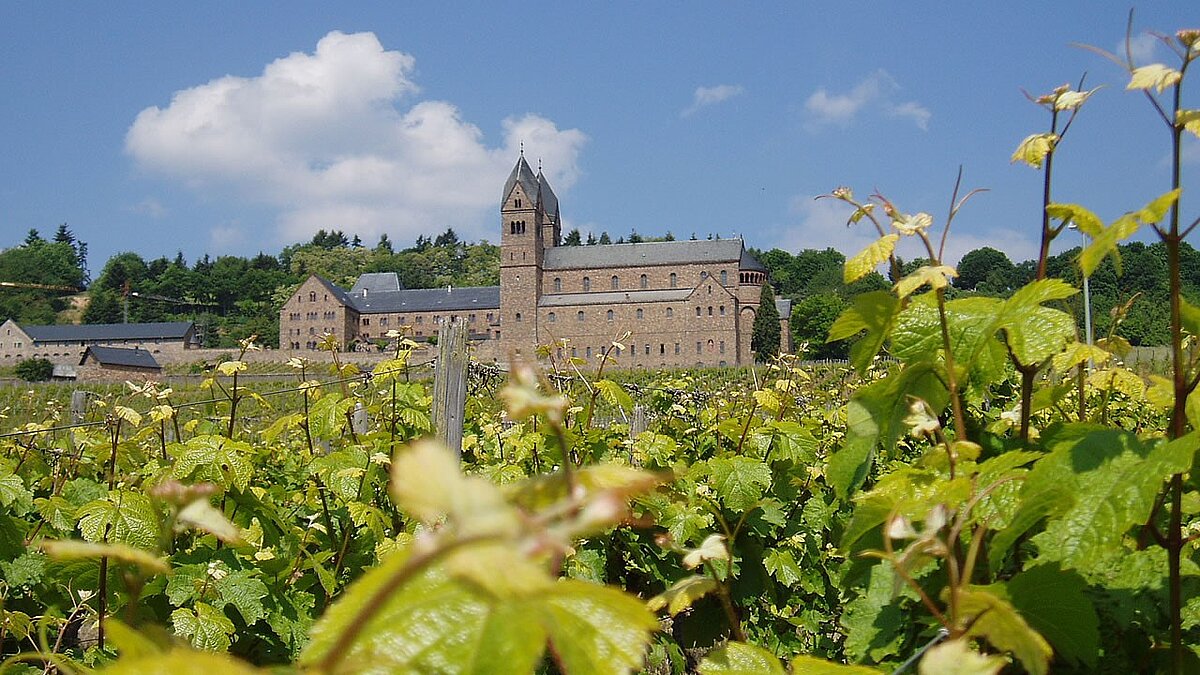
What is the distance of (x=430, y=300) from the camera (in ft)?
267

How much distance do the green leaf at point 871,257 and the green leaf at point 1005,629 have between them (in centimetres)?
52

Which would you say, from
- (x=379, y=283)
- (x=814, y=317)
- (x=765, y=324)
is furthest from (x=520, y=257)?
(x=814, y=317)

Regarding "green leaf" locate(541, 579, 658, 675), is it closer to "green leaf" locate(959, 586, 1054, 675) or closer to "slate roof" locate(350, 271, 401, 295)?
"green leaf" locate(959, 586, 1054, 675)

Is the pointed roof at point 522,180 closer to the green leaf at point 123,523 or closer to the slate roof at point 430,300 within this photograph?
the slate roof at point 430,300

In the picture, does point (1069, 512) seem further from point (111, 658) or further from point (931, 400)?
point (111, 658)

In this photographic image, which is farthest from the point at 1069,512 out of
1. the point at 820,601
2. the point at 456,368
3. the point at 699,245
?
the point at 699,245

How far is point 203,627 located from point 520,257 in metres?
71.6

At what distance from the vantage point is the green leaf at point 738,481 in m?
2.94

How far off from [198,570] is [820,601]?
2057 millimetres

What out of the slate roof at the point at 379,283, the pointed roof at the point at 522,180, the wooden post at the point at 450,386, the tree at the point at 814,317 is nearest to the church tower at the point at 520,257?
the pointed roof at the point at 522,180

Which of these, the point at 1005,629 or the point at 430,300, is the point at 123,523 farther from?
the point at 430,300

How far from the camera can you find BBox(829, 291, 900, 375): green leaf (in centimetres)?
136

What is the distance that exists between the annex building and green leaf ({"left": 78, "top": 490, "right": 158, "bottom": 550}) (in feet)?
218

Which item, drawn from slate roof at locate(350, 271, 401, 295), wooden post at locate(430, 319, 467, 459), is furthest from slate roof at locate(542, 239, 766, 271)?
wooden post at locate(430, 319, 467, 459)
